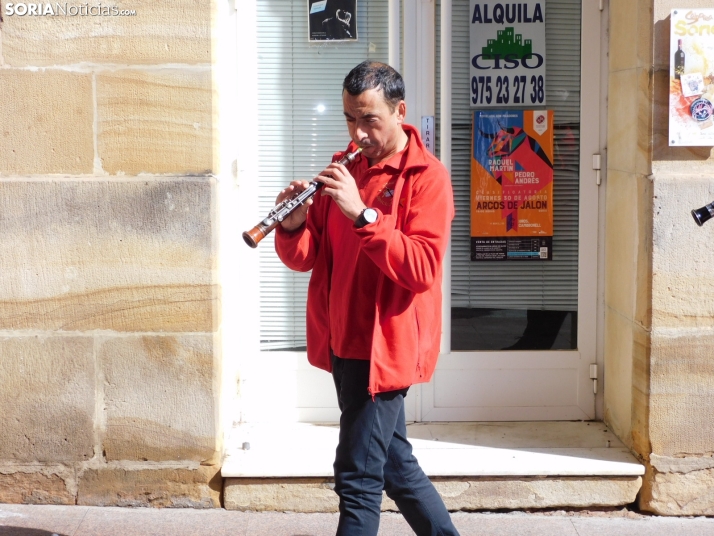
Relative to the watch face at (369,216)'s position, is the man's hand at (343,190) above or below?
above

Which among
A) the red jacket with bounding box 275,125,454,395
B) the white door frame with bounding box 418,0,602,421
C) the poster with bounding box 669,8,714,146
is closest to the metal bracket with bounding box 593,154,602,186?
the white door frame with bounding box 418,0,602,421

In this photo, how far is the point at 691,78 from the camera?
4.04m

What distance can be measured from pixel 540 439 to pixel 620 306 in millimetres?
744

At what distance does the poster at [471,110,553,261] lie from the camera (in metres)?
4.84

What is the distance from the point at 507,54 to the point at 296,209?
82.6 inches

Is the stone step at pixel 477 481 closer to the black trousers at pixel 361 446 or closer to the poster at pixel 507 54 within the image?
the black trousers at pixel 361 446

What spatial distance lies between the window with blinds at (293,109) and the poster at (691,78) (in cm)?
143

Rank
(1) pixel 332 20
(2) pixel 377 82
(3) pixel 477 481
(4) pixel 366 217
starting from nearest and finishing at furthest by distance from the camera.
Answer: (4) pixel 366 217 → (2) pixel 377 82 → (3) pixel 477 481 → (1) pixel 332 20

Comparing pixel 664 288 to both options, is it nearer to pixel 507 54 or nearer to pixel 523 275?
pixel 523 275

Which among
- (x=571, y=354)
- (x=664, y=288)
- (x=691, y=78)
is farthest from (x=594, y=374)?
(x=691, y=78)

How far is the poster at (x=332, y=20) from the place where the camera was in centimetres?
477

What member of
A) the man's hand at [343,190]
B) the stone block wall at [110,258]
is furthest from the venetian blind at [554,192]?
the man's hand at [343,190]

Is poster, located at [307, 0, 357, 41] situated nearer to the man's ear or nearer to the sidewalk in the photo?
the man's ear

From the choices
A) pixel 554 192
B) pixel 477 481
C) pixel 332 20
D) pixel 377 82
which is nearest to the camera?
pixel 377 82
